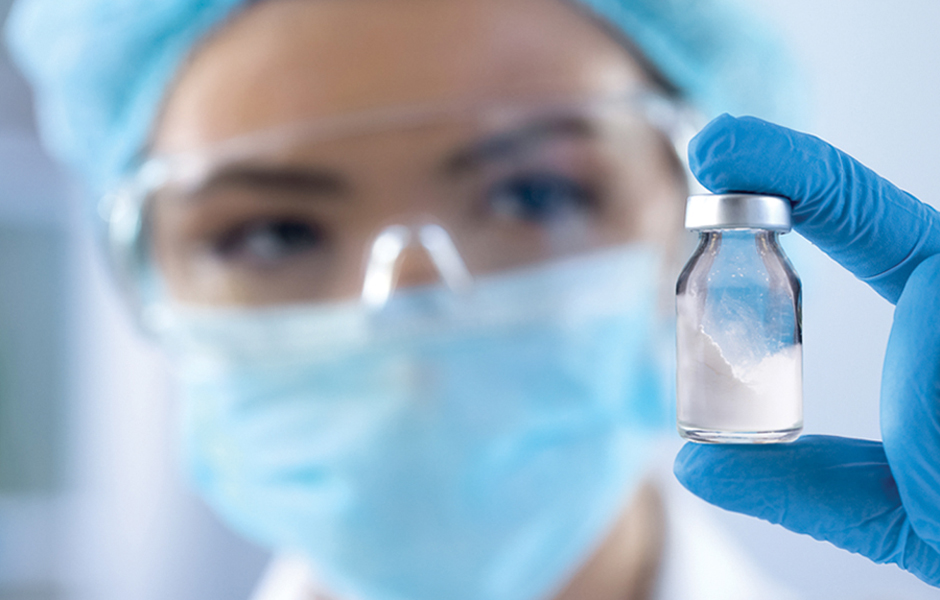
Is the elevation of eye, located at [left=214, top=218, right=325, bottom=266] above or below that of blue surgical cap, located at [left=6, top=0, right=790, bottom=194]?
below

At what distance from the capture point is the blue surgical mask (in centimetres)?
109

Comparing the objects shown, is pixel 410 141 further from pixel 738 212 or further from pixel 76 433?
pixel 76 433

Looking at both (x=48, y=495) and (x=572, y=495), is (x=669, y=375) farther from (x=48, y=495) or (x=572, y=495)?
(x=48, y=495)

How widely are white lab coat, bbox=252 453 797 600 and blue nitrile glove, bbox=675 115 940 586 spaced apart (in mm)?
→ 760

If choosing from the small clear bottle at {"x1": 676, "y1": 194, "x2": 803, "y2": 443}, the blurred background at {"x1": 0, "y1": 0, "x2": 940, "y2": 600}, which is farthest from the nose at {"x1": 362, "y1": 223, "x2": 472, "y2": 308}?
the blurred background at {"x1": 0, "y1": 0, "x2": 940, "y2": 600}

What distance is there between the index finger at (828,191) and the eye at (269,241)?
772 mm

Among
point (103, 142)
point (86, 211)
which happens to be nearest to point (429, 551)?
point (103, 142)

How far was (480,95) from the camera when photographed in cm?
111

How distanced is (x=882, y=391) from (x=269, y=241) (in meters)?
0.93

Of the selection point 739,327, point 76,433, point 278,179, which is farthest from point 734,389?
point 76,433

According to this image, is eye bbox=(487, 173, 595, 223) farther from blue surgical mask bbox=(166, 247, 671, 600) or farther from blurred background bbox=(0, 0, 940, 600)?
blurred background bbox=(0, 0, 940, 600)

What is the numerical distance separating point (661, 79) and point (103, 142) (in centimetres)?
97

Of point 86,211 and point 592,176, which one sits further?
point 86,211

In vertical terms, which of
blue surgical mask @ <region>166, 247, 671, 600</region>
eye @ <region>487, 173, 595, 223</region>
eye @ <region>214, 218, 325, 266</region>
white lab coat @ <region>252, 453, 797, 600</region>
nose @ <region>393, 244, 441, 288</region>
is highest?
Result: eye @ <region>487, 173, 595, 223</region>
